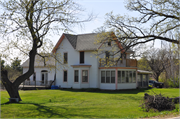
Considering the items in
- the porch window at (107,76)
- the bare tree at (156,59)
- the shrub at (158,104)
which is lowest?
the shrub at (158,104)

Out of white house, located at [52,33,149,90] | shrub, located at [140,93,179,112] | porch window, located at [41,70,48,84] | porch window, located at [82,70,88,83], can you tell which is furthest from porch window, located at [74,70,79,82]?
shrub, located at [140,93,179,112]

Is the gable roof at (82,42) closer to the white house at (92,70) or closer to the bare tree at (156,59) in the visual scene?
the white house at (92,70)

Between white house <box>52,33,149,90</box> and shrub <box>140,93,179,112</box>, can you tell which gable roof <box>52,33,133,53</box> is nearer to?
white house <box>52,33,149,90</box>

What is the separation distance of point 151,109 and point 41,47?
30.5 feet

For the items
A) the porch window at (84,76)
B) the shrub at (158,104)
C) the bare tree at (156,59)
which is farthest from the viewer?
the bare tree at (156,59)

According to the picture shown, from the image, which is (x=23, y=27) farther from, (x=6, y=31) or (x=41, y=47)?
(x=41, y=47)

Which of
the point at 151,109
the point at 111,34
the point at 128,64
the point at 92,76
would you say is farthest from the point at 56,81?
the point at 151,109

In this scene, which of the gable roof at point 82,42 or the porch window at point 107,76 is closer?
the porch window at point 107,76

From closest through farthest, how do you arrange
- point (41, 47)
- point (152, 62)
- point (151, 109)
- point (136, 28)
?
point (151, 109) → point (41, 47) → point (136, 28) → point (152, 62)

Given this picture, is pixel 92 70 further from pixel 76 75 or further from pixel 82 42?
pixel 82 42

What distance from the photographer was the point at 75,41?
33.3 meters

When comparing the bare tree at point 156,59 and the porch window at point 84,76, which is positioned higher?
the bare tree at point 156,59

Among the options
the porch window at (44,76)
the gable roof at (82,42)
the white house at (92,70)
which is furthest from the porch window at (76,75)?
the porch window at (44,76)

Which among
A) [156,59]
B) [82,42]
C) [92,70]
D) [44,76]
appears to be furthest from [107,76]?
[156,59]
